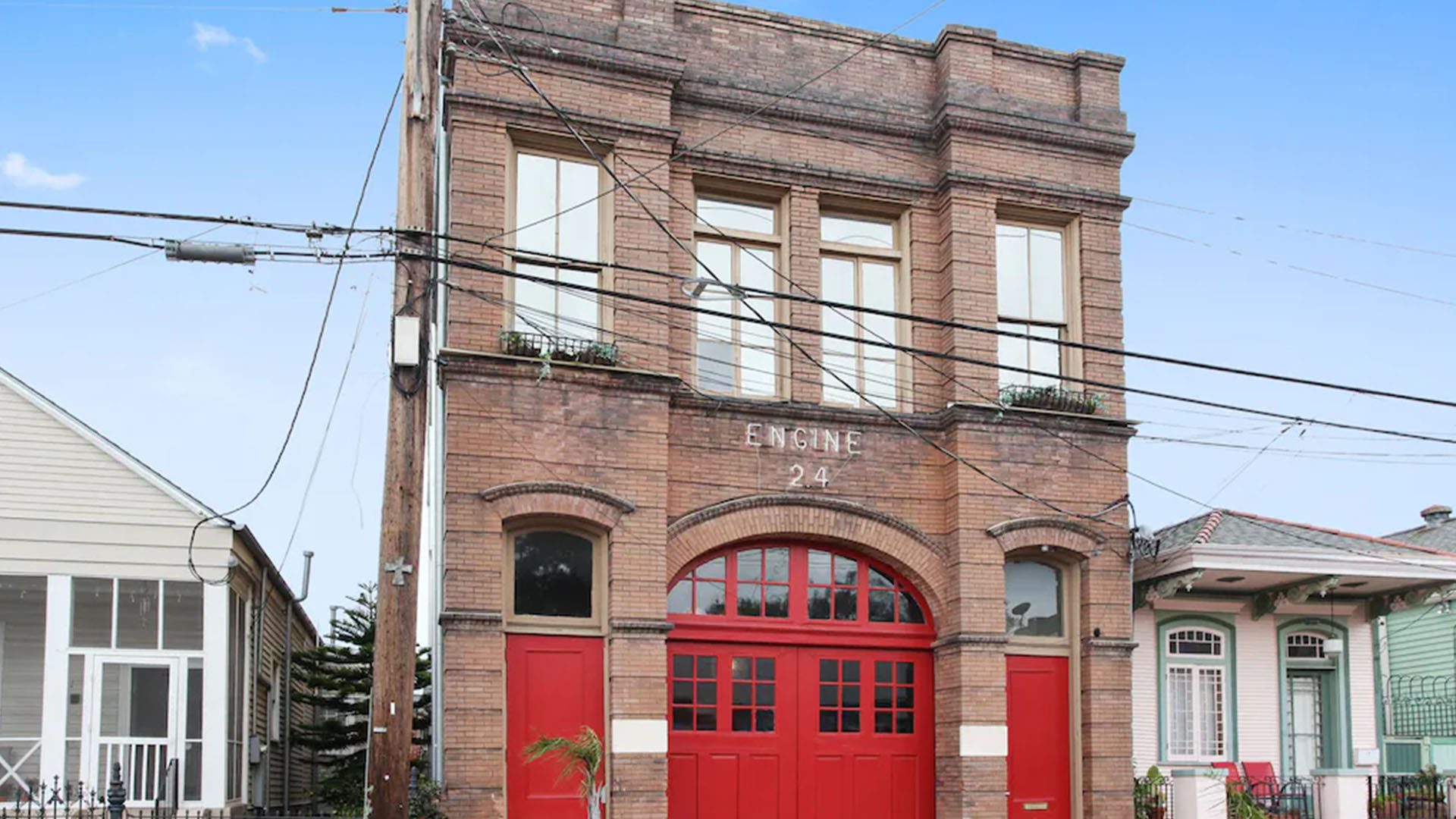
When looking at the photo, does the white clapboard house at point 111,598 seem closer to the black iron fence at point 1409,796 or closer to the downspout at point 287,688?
the downspout at point 287,688

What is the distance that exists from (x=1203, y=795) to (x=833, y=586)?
5508 mm

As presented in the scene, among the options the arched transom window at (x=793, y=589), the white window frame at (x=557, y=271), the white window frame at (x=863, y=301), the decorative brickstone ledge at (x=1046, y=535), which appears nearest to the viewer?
the white window frame at (x=557, y=271)

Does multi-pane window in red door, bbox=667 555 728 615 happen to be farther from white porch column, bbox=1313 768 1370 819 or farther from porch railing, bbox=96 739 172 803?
white porch column, bbox=1313 768 1370 819

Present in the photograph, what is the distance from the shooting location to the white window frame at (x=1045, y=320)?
66.0ft

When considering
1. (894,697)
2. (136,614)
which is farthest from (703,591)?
(136,614)

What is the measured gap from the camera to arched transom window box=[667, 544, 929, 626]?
18766 mm

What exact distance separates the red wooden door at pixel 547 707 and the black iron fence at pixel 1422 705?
48.3 feet

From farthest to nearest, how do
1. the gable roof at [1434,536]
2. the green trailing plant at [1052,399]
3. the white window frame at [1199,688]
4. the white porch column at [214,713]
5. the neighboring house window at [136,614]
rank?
the gable roof at [1434,536] → the white window frame at [1199,688] → the green trailing plant at [1052,399] → the neighboring house window at [136,614] → the white porch column at [214,713]

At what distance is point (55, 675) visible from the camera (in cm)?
1623

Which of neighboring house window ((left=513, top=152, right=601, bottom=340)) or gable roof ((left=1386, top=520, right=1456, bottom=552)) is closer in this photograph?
neighboring house window ((left=513, top=152, right=601, bottom=340))

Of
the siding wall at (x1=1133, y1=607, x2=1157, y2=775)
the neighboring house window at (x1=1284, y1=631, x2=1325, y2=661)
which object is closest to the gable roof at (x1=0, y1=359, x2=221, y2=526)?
the siding wall at (x1=1133, y1=607, x2=1157, y2=775)

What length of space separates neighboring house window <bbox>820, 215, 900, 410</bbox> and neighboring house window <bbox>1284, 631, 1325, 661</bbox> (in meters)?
7.67

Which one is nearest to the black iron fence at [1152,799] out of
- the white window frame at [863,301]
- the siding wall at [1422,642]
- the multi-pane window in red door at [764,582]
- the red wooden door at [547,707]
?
the multi-pane window in red door at [764,582]

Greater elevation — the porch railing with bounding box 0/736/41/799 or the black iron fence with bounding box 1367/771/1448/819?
the porch railing with bounding box 0/736/41/799
